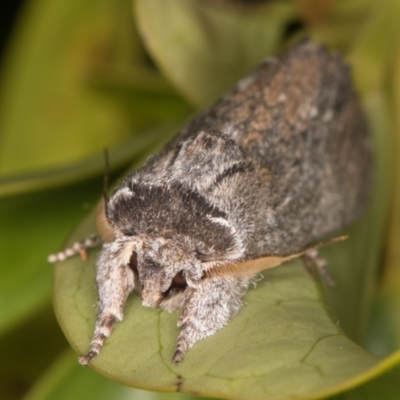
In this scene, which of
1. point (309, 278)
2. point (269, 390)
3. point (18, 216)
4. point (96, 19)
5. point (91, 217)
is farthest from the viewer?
point (96, 19)

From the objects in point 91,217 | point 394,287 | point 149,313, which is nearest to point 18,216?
point 91,217

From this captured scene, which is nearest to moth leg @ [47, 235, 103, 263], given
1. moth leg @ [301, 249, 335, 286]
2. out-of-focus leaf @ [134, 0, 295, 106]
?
moth leg @ [301, 249, 335, 286]

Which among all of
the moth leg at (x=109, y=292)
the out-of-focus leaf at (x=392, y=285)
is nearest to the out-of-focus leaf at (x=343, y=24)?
the out-of-focus leaf at (x=392, y=285)

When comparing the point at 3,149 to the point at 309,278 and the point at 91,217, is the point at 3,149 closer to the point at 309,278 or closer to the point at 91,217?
the point at 91,217

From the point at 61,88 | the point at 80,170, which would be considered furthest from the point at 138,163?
the point at 61,88

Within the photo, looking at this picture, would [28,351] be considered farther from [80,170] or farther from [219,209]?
[219,209]

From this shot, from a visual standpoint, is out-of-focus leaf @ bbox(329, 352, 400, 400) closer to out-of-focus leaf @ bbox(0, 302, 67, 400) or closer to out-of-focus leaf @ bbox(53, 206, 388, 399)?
out-of-focus leaf @ bbox(53, 206, 388, 399)
